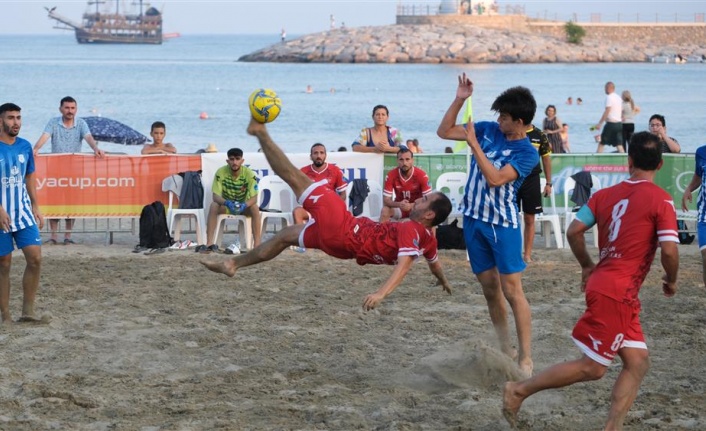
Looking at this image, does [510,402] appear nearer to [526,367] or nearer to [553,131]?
[526,367]

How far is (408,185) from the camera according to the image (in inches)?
481

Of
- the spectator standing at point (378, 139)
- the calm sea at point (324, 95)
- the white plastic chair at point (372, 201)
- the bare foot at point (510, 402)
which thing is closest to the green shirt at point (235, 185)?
the white plastic chair at point (372, 201)

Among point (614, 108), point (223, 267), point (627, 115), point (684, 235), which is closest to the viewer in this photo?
point (223, 267)

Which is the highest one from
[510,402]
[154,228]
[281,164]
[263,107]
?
[263,107]

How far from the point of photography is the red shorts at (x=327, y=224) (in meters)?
7.38

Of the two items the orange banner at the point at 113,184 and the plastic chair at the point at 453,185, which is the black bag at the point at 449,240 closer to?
the plastic chair at the point at 453,185

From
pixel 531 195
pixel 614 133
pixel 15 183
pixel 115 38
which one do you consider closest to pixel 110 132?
pixel 531 195

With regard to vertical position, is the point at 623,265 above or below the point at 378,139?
below

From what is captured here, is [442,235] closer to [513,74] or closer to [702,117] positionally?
[702,117]

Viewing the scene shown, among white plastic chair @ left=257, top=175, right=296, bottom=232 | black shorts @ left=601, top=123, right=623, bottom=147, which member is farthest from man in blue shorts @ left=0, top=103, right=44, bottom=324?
black shorts @ left=601, top=123, right=623, bottom=147

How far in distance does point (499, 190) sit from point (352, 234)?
1.05 m

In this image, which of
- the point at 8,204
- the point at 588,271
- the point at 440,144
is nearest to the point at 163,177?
the point at 8,204

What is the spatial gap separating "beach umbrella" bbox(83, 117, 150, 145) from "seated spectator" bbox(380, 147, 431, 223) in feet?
22.6

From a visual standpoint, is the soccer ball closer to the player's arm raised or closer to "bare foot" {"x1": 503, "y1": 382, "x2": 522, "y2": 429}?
the player's arm raised
